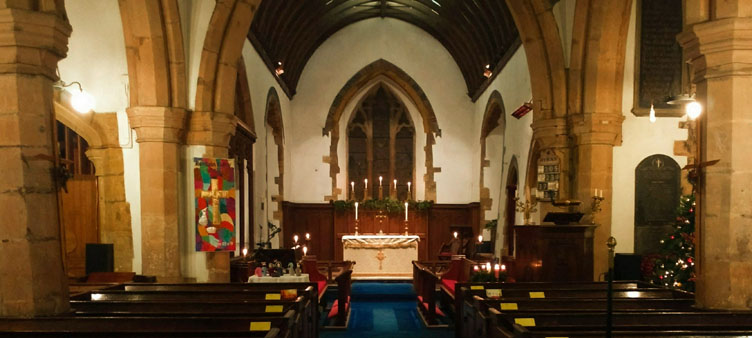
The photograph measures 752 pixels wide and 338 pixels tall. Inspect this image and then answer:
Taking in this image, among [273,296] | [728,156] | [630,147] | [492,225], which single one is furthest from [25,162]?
[492,225]

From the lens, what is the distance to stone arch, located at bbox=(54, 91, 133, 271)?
722 centimetres

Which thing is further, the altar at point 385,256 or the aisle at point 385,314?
the altar at point 385,256

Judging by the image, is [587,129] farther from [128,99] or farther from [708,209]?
[128,99]

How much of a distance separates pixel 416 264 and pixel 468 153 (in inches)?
252

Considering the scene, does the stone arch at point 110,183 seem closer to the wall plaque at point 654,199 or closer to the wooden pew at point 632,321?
the wooden pew at point 632,321

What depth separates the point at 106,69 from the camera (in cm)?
731

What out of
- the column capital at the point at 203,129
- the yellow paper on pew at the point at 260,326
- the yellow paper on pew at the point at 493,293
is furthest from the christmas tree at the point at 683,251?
the column capital at the point at 203,129

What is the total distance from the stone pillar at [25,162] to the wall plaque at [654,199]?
651cm

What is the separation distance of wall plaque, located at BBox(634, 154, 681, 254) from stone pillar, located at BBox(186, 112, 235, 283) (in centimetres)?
517

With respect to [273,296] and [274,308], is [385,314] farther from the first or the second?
[274,308]

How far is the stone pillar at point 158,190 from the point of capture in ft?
22.2

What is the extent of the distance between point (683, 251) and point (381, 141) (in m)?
10.7

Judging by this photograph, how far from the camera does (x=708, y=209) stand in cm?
412

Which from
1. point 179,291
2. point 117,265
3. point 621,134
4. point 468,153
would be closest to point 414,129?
point 468,153
